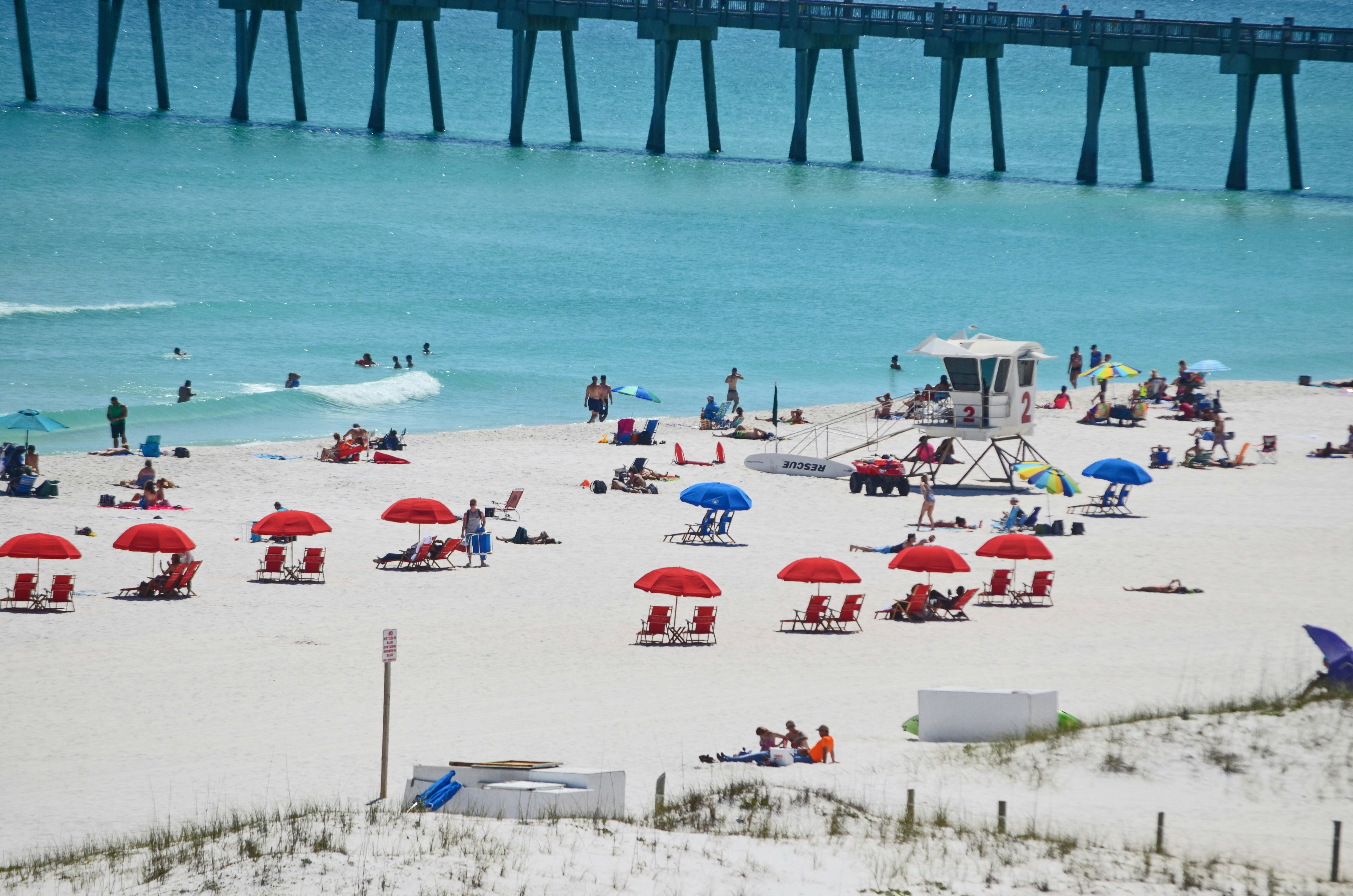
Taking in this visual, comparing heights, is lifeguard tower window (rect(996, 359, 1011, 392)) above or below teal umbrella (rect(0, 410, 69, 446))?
above

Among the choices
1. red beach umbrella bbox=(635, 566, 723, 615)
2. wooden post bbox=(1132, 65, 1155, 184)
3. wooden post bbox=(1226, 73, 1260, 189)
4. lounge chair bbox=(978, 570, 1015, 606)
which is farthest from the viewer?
wooden post bbox=(1132, 65, 1155, 184)

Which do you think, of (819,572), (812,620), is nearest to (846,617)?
(812,620)

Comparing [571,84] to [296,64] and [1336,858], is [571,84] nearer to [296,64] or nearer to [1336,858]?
[296,64]

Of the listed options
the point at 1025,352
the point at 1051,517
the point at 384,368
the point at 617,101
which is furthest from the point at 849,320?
the point at 617,101

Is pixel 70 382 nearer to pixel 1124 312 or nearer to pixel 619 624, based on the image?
pixel 619 624

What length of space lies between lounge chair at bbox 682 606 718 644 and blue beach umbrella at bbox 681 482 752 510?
398cm

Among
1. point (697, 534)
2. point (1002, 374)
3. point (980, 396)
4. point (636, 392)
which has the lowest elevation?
point (697, 534)

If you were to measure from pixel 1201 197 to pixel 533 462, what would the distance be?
57045 mm

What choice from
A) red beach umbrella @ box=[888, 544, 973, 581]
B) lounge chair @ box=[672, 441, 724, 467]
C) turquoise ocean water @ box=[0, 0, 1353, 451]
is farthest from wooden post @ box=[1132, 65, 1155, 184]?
red beach umbrella @ box=[888, 544, 973, 581]

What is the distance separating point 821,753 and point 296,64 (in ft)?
220

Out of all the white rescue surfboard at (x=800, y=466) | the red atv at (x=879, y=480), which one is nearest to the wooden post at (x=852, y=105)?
the white rescue surfboard at (x=800, y=466)

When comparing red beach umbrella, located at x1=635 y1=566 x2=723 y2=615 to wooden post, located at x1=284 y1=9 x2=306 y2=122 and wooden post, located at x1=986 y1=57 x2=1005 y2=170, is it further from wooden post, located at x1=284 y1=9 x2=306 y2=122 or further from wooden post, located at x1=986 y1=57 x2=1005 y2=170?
wooden post, located at x1=284 y1=9 x2=306 y2=122

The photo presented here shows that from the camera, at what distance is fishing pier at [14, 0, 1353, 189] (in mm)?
63031

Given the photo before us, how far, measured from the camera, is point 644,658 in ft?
47.1
